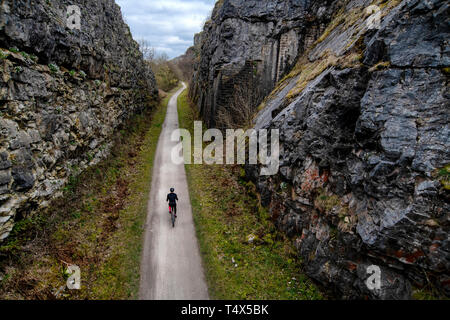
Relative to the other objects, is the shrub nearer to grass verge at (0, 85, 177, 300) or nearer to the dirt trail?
grass verge at (0, 85, 177, 300)

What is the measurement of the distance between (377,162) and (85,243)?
1317 centimetres

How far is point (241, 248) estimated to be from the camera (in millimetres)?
12109

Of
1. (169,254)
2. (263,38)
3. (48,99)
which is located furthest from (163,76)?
(169,254)

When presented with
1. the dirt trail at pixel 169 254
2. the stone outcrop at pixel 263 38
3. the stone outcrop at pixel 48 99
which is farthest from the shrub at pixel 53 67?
the stone outcrop at pixel 263 38

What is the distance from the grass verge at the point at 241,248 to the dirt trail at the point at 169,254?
47 cm

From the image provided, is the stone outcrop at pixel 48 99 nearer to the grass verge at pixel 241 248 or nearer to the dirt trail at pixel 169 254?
the dirt trail at pixel 169 254

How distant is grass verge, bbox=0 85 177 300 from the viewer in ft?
29.6

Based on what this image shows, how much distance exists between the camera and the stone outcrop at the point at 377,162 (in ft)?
23.0

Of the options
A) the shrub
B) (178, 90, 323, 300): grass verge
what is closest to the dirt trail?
(178, 90, 323, 300): grass verge

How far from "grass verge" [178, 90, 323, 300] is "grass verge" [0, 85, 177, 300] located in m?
3.46
